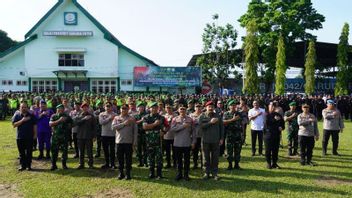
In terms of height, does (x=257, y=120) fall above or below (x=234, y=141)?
above

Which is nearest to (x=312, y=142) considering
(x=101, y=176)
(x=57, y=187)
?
(x=101, y=176)

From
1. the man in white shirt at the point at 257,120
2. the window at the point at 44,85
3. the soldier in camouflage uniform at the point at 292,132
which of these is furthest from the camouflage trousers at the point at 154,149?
the window at the point at 44,85

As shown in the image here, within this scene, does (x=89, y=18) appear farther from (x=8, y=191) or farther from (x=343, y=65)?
(x=8, y=191)

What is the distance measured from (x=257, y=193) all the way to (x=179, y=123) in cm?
235

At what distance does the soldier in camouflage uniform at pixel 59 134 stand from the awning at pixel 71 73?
2763 cm

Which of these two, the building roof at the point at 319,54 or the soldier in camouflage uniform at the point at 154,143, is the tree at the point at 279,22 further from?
the soldier in camouflage uniform at the point at 154,143

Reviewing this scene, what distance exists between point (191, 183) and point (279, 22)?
3170cm

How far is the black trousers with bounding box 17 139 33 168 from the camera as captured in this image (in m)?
10.4

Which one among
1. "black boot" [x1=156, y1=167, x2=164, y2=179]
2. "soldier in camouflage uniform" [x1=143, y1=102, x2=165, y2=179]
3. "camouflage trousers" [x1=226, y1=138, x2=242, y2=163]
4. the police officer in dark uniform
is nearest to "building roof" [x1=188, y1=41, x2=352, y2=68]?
the police officer in dark uniform

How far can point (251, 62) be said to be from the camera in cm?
3200

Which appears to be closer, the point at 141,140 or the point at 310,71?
the point at 141,140

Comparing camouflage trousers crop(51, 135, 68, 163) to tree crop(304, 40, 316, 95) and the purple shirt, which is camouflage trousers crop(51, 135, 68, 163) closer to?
the purple shirt

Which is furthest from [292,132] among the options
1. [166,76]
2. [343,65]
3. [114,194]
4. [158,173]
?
[343,65]

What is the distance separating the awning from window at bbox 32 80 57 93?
1345 mm
